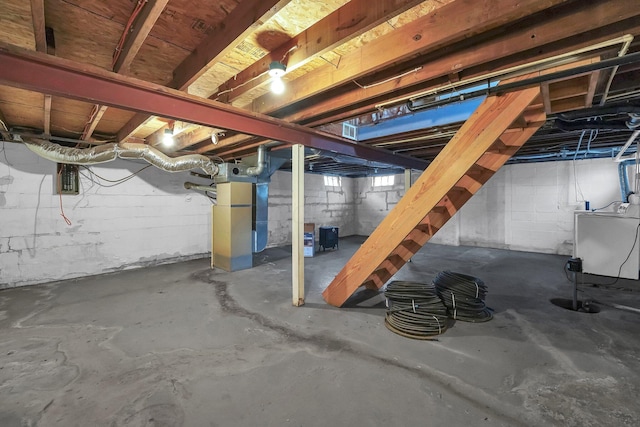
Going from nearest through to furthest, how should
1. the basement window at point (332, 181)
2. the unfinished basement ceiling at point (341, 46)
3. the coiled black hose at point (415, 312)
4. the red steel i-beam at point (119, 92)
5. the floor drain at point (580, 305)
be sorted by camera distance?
the unfinished basement ceiling at point (341, 46) → the red steel i-beam at point (119, 92) → the coiled black hose at point (415, 312) → the floor drain at point (580, 305) → the basement window at point (332, 181)

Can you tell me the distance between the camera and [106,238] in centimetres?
434

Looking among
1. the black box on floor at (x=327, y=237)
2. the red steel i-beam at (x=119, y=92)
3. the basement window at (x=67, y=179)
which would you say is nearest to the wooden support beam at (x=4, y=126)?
the basement window at (x=67, y=179)

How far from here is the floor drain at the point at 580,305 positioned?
2.84m

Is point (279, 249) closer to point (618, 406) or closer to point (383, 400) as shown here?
point (383, 400)

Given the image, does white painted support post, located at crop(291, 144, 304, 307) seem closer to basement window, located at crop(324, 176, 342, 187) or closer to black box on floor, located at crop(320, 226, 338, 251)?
black box on floor, located at crop(320, 226, 338, 251)

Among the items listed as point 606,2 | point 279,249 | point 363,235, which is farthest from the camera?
point 363,235

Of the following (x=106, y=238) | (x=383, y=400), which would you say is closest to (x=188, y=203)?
(x=106, y=238)

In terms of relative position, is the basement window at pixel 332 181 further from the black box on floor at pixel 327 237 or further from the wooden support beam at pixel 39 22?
the wooden support beam at pixel 39 22

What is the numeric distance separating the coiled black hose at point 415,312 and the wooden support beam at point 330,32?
2.18m

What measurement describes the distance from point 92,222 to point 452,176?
16.8 ft

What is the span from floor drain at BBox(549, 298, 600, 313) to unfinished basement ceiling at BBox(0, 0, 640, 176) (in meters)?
2.01

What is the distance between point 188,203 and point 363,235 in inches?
209

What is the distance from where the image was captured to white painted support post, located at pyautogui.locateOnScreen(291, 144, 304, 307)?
287 cm

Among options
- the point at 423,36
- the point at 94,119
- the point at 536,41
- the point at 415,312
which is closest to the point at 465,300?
the point at 415,312
